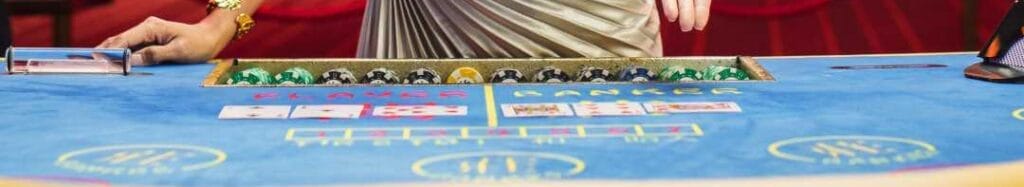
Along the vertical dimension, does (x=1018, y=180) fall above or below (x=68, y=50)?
below

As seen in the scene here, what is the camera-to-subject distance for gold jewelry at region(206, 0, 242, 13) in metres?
3.92

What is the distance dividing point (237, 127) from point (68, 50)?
132cm

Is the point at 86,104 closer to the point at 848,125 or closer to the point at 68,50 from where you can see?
the point at 68,50

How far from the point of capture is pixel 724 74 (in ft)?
10.7

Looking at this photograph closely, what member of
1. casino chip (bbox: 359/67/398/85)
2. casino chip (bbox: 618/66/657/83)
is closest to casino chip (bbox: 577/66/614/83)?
casino chip (bbox: 618/66/657/83)

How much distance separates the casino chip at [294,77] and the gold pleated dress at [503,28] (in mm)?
674

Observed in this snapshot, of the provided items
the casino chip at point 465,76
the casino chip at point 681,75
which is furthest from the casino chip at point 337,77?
the casino chip at point 681,75

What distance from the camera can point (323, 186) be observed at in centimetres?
171

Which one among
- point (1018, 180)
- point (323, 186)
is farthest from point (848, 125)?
point (323, 186)

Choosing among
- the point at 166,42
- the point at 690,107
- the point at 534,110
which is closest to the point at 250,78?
the point at 166,42

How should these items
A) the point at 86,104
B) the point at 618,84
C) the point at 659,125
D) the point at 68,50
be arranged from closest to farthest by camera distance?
1. the point at 659,125
2. the point at 86,104
3. the point at 618,84
4. the point at 68,50

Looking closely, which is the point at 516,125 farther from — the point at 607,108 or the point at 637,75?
the point at 637,75

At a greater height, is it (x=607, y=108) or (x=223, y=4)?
(x=223, y=4)

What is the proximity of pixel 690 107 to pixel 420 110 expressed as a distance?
540 mm
